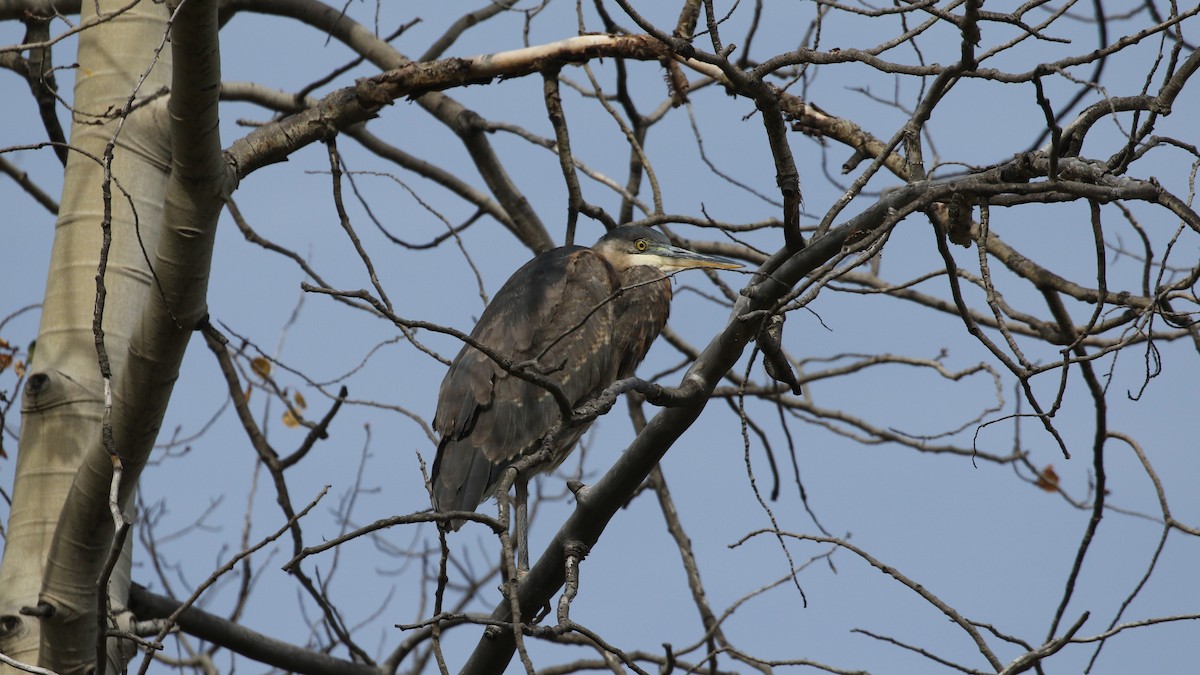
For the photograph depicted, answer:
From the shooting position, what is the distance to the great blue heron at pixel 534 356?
4.52 meters

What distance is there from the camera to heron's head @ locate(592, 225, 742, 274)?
524cm

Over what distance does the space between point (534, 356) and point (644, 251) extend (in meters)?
1.03

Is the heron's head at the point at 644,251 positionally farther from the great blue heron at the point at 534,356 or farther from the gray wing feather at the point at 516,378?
the gray wing feather at the point at 516,378

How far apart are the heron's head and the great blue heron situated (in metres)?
0.01

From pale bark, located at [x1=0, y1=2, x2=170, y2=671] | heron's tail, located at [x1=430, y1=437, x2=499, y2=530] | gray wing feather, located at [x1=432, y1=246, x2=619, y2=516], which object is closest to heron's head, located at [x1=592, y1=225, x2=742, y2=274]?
gray wing feather, located at [x1=432, y1=246, x2=619, y2=516]

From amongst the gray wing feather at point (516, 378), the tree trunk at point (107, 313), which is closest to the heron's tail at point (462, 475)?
the gray wing feather at point (516, 378)

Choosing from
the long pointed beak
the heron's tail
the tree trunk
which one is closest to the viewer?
the tree trunk

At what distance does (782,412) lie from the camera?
4.68 m

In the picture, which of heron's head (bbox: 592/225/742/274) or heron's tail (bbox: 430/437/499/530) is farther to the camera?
heron's head (bbox: 592/225/742/274)

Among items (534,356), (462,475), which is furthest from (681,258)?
(462,475)

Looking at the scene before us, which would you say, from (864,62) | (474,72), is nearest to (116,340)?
(474,72)

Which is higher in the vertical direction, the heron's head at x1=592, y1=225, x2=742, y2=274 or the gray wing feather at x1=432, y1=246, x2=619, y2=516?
the heron's head at x1=592, y1=225, x2=742, y2=274

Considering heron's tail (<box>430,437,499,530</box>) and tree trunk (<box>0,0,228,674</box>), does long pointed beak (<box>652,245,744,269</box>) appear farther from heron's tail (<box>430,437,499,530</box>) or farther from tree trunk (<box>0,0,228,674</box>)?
tree trunk (<box>0,0,228,674</box>)

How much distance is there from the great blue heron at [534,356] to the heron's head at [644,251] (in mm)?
14
